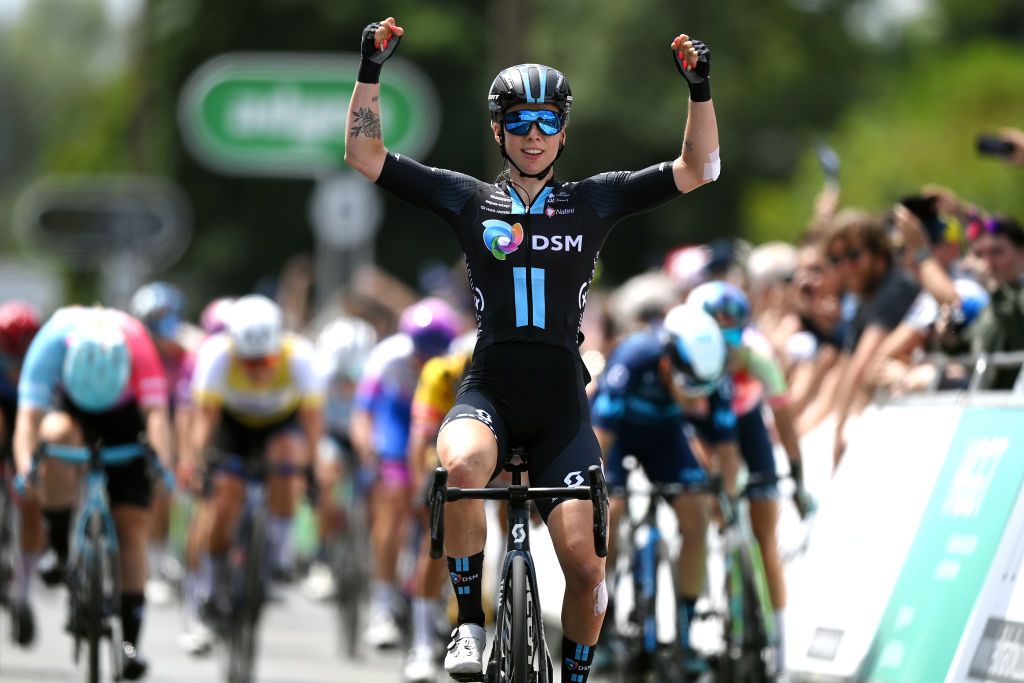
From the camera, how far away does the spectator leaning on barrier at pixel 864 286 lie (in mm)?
11648

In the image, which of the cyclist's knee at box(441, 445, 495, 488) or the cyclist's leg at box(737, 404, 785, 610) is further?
the cyclist's leg at box(737, 404, 785, 610)

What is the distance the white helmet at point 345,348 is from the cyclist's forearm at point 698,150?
9.77 metres

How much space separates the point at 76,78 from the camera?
121250mm

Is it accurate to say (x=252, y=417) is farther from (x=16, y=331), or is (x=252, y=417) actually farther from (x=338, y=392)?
(x=338, y=392)

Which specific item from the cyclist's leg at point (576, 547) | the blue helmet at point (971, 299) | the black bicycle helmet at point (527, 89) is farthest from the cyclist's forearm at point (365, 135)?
the blue helmet at point (971, 299)

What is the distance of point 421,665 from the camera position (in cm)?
1095

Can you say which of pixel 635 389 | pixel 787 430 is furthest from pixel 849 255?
pixel 635 389

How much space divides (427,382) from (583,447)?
4.56 metres

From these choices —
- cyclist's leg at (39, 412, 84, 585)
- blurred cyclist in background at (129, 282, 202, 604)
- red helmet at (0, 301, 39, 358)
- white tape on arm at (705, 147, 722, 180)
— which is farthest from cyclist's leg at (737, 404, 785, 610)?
blurred cyclist in background at (129, 282, 202, 604)

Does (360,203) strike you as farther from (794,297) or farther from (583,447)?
(583,447)

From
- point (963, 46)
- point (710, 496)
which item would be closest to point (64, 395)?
point (710, 496)

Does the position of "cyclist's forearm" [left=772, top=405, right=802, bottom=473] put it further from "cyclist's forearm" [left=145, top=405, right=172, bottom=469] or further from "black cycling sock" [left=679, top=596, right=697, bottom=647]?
"cyclist's forearm" [left=145, top=405, right=172, bottom=469]

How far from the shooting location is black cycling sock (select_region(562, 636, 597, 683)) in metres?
6.98

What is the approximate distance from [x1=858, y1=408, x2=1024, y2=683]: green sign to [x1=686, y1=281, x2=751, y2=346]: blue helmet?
1438 mm
